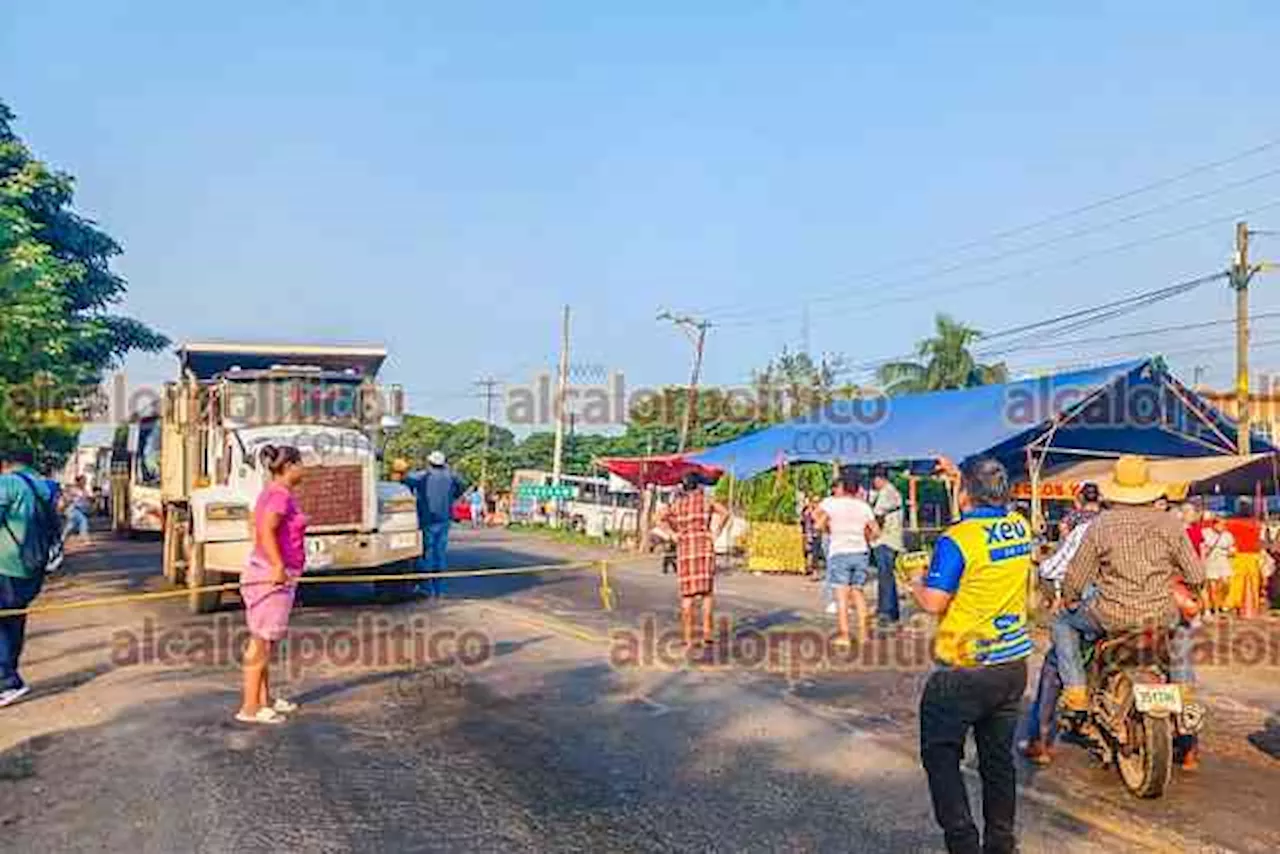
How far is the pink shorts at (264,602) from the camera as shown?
26.5ft

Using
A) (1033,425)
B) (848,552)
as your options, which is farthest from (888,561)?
(1033,425)

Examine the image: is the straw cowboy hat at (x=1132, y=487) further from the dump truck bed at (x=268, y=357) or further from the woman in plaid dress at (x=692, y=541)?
the dump truck bed at (x=268, y=357)

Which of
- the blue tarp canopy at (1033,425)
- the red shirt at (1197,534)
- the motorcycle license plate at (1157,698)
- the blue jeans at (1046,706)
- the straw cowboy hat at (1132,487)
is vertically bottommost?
the blue jeans at (1046,706)

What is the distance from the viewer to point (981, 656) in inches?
196

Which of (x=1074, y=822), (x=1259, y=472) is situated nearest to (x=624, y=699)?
(x=1074, y=822)

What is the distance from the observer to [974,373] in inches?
1745

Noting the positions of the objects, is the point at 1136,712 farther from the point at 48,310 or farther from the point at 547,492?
the point at 547,492

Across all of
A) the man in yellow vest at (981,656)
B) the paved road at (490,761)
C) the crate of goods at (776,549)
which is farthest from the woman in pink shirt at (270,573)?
the crate of goods at (776,549)

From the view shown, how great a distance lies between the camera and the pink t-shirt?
319 inches

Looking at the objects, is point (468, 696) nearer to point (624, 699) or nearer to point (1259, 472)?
point (624, 699)

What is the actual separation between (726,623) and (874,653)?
2.66 m

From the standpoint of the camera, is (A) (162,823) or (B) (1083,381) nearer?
(A) (162,823)

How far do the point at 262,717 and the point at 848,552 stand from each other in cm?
636

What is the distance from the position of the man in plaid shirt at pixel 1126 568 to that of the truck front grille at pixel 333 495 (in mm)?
9460
